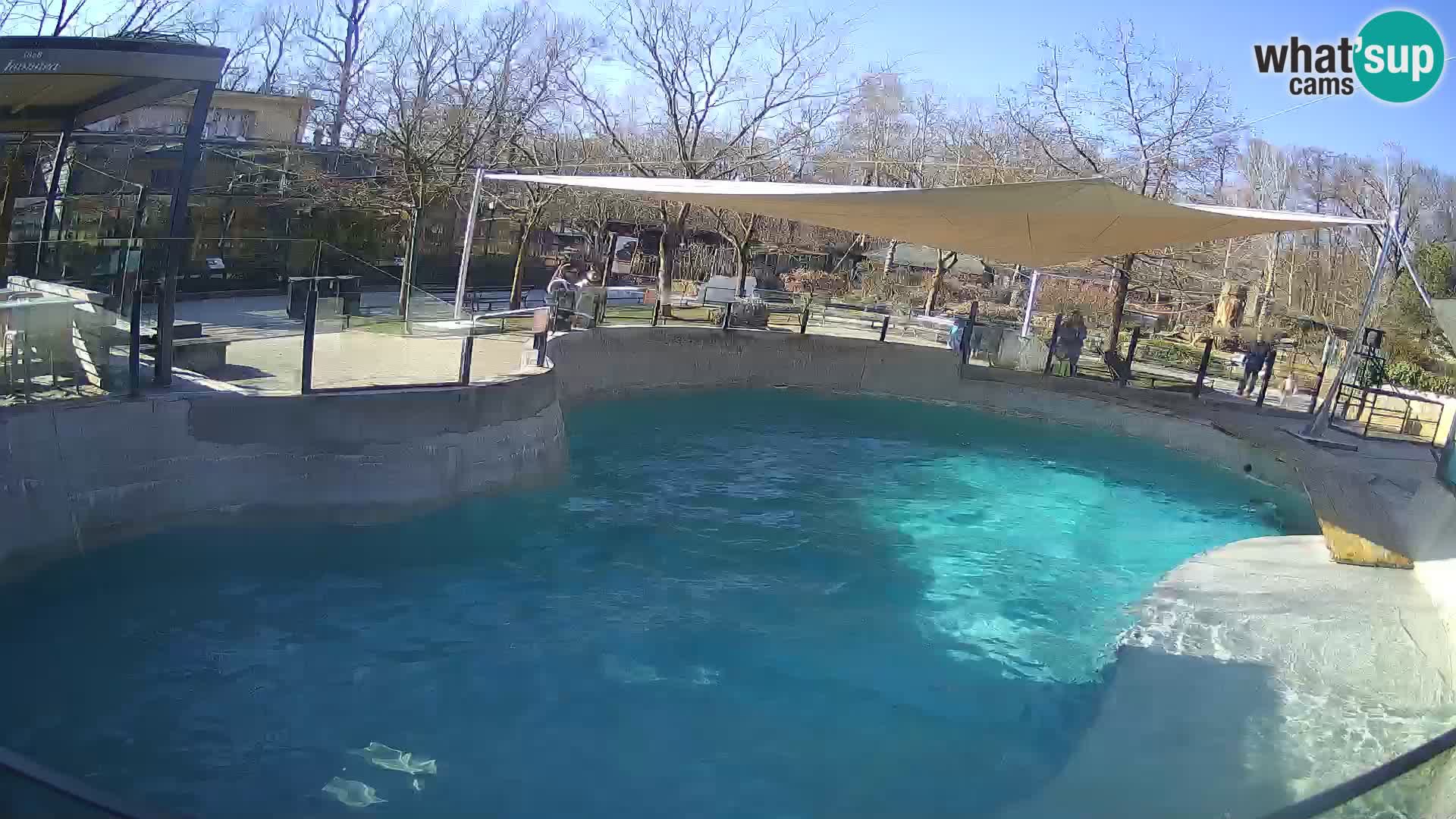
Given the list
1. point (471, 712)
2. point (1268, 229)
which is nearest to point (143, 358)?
point (471, 712)

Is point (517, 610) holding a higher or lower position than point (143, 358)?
lower

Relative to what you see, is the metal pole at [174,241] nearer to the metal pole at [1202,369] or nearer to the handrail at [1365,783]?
the handrail at [1365,783]

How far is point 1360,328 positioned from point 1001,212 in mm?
5367

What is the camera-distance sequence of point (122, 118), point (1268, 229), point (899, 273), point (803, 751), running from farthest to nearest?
1. point (899, 273)
2. point (122, 118)
3. point (1268, 229)
4. point (803, 751)

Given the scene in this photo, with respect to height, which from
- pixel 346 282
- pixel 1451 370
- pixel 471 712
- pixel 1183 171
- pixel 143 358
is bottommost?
pixel 471 712

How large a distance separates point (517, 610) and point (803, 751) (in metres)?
2.76

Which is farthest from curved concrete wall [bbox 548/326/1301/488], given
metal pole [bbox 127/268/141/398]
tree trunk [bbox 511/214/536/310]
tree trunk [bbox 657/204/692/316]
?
metal pole [bbox 127/268/141/398]

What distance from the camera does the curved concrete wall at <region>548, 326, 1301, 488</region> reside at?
49.5 ft

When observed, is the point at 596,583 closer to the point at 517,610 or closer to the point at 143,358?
the point at 517,610

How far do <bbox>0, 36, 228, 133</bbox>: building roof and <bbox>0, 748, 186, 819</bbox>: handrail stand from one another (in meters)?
7.70

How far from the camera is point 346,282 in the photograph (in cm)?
1027

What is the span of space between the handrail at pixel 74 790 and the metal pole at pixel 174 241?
23.8ft

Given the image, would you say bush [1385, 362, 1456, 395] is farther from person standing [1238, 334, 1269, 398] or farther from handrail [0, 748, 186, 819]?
handrail [0, 748, 186, 819]

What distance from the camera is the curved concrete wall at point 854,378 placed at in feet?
49.5
